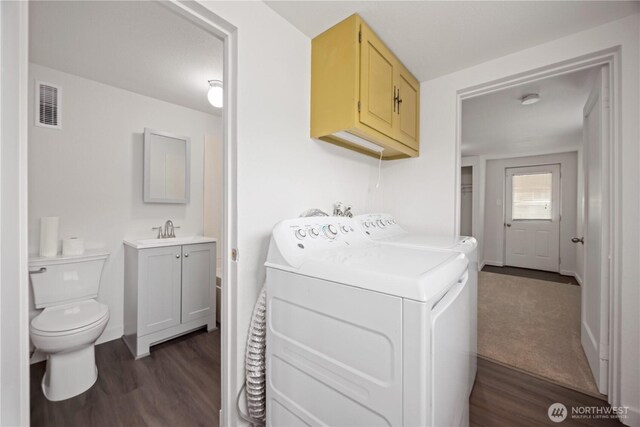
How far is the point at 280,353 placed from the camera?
3.55 feet

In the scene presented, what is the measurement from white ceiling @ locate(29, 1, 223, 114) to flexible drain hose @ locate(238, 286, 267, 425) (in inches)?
58.2

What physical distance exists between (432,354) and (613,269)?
1.53m

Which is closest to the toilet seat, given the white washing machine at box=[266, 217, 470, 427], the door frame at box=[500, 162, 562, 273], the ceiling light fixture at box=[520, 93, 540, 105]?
the white washing machine at box=[266, 217, 470, 427]

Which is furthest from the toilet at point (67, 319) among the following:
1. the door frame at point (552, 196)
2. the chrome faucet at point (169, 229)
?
the door frame at point (552, 196)

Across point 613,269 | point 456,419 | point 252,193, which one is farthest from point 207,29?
point 613,269

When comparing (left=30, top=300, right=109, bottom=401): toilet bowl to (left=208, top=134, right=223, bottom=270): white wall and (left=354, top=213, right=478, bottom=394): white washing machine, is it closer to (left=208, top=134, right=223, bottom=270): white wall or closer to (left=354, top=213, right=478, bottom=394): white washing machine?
(left=208, top=134, right=223, bottom=270): white wall

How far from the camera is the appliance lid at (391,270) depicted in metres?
0.73

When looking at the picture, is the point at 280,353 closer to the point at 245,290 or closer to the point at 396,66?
the point at 245,290

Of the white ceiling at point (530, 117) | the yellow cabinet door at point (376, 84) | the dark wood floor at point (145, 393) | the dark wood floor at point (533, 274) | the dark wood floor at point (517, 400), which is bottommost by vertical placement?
the dark wood floor at point (517, 400)

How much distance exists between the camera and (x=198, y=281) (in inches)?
90.2

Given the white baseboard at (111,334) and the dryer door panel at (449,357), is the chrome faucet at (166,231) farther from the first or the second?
the dryer door panel at (449,357)

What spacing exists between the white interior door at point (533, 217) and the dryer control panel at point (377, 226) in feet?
14.4

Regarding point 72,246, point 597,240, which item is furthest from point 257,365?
point 597,240

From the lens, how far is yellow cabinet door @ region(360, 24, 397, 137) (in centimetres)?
141
